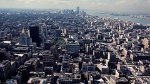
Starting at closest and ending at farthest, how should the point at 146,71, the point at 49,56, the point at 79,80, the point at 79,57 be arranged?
the point at 79,80 < the point at 146,71 < the point at 49,56 < the point at 79,57

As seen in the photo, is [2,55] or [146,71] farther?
[2,55]

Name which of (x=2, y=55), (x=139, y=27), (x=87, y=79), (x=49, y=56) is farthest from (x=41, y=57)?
(x=139, y=27)

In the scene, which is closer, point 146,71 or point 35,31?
point 146,71

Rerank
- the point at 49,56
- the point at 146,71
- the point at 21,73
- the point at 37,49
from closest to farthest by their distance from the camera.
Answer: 1. the point at 21,73
2. the point at 146,71
3. the point at 49,56
4. the point at 37,49

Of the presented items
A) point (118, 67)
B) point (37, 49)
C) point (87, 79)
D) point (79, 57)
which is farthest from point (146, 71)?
point (37, 49)

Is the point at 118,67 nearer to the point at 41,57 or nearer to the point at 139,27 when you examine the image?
the point at 41,57

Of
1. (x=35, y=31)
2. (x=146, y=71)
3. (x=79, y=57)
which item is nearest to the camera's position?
(x=146, y=71)

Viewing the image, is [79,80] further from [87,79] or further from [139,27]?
[139,27]

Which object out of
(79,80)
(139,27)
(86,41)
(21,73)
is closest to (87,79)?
(79,80)

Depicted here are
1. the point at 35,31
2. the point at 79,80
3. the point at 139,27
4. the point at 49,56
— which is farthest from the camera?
the point at 139,27
